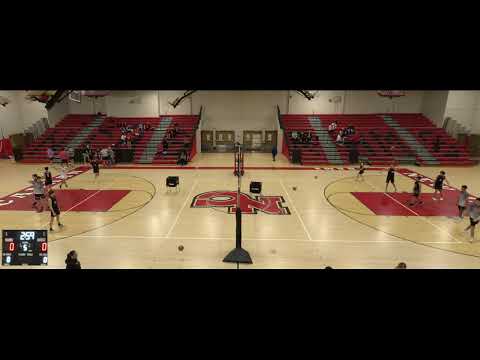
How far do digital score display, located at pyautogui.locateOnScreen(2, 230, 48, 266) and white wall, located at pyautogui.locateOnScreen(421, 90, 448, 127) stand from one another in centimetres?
2819

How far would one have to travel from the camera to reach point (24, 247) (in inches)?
247

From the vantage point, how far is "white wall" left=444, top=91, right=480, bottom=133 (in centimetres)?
2473

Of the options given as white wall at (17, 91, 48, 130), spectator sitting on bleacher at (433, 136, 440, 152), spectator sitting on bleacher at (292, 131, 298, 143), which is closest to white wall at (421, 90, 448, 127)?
spectator sitting on bleacher at (433, 136, 440, 152)

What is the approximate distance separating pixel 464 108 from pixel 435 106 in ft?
6.98

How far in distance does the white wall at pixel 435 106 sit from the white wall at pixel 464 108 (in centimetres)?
37

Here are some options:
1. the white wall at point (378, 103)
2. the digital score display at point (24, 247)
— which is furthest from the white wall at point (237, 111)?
the digital score display at point (24, 247)

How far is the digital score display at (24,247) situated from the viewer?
618 cm

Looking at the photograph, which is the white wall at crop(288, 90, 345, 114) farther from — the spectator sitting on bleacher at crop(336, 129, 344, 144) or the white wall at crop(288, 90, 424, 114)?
the spectator sitting on bleacher at crop(336, 129, 344, 144)

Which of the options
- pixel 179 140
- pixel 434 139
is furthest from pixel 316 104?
pixel 179 140
